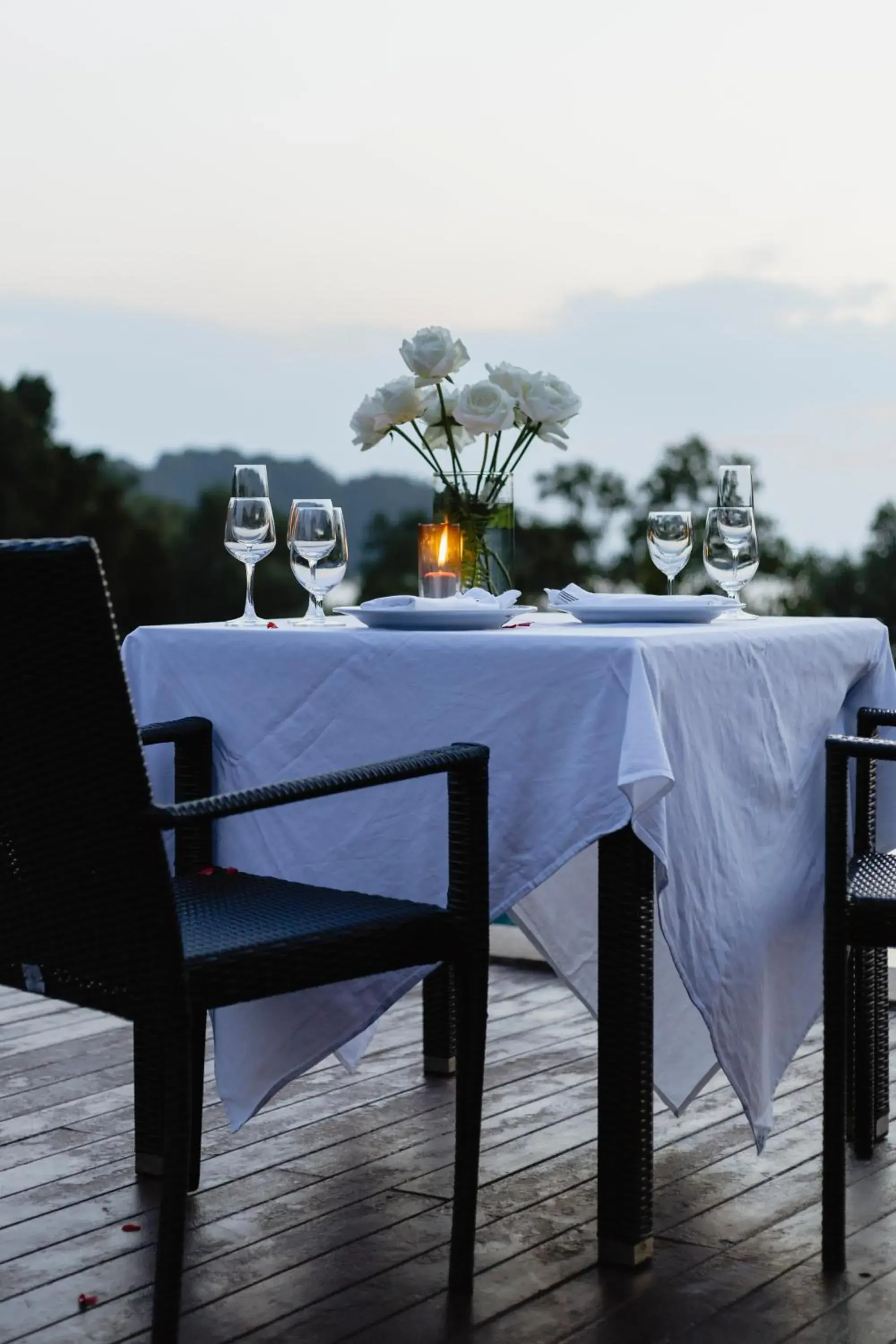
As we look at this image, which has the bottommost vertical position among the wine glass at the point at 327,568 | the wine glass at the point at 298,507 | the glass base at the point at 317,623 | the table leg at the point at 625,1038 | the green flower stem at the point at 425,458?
the table leg at the point at 625,1038

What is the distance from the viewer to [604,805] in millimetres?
1852

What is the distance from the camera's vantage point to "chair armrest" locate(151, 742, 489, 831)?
5.02ft

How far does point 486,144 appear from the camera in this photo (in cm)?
940

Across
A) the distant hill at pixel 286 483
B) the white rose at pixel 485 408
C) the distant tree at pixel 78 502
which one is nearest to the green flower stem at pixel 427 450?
the white rose at pixel 485 408

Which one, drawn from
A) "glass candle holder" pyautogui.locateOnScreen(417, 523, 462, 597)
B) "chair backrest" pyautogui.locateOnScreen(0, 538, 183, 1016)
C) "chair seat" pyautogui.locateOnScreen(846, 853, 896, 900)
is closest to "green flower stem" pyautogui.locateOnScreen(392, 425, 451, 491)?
"glass candle holder" pyautogui.locateOnScreen(417, 523, 462, 597)

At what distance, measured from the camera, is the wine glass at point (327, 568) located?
2287 mm

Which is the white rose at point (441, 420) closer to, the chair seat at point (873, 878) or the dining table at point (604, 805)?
the dining table at point (604, 805)

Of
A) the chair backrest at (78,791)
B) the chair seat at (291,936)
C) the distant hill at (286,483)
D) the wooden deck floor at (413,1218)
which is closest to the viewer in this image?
the chair backrest at (78,791)

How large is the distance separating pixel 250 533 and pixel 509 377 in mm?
465

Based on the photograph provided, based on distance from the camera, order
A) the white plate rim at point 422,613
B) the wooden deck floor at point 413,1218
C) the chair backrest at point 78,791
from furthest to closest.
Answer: the white plate rim at point 422,613 < the wooden deck floor at point 413,1218 < the chair backrest at point 78,791

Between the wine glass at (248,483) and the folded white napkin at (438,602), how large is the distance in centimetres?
34

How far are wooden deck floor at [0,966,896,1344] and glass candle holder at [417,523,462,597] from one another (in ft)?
2.78

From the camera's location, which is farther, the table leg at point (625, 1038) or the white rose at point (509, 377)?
the white rose at point (509, 377)

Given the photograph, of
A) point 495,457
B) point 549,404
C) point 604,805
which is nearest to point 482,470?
point 495,457
